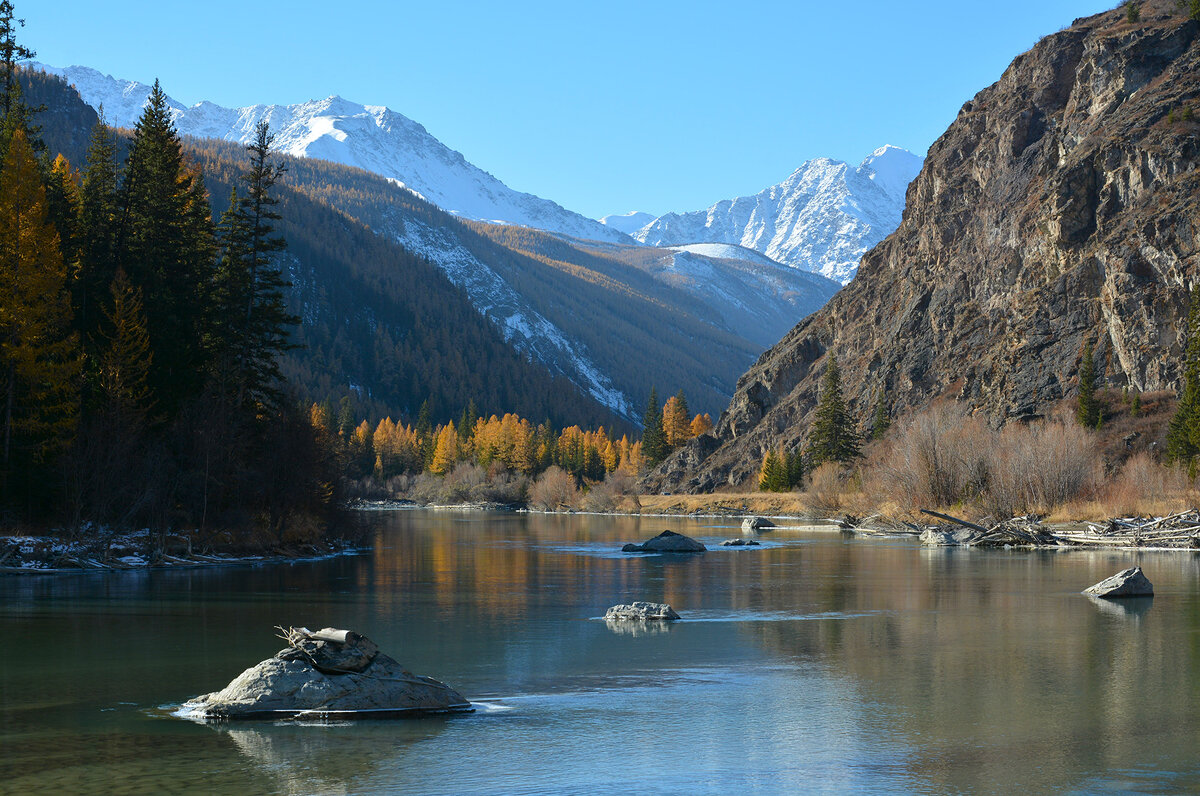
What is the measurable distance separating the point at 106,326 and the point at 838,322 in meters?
124

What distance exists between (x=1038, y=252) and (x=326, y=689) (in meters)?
114

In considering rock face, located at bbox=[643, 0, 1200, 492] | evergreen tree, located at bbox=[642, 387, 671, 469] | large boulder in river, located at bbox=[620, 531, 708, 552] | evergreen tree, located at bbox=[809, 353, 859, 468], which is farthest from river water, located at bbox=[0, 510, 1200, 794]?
evergreen tree, located at bbox=[642, 387, 671, 469]

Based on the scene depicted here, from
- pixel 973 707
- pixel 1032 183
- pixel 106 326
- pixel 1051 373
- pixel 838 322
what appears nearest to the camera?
pixel 973 707

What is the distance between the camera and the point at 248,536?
2109 inches

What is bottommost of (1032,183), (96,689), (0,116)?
(96,689)

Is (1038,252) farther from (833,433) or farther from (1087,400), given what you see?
(833,433)

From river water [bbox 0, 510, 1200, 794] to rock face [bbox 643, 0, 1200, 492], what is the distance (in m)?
68.2

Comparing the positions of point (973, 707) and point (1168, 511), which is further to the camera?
point (1168, 511)

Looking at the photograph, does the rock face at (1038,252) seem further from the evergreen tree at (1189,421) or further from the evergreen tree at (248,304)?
the evergreen tree at (248,304)

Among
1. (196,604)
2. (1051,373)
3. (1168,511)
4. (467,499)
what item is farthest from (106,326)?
(467,499)

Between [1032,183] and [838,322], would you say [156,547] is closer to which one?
[1032,183]

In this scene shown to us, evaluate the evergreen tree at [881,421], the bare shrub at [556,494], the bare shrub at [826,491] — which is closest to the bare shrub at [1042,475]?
the bare shrub at [826,491]

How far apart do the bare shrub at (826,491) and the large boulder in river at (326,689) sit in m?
86.5

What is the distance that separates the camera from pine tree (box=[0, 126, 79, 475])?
44.4 m
